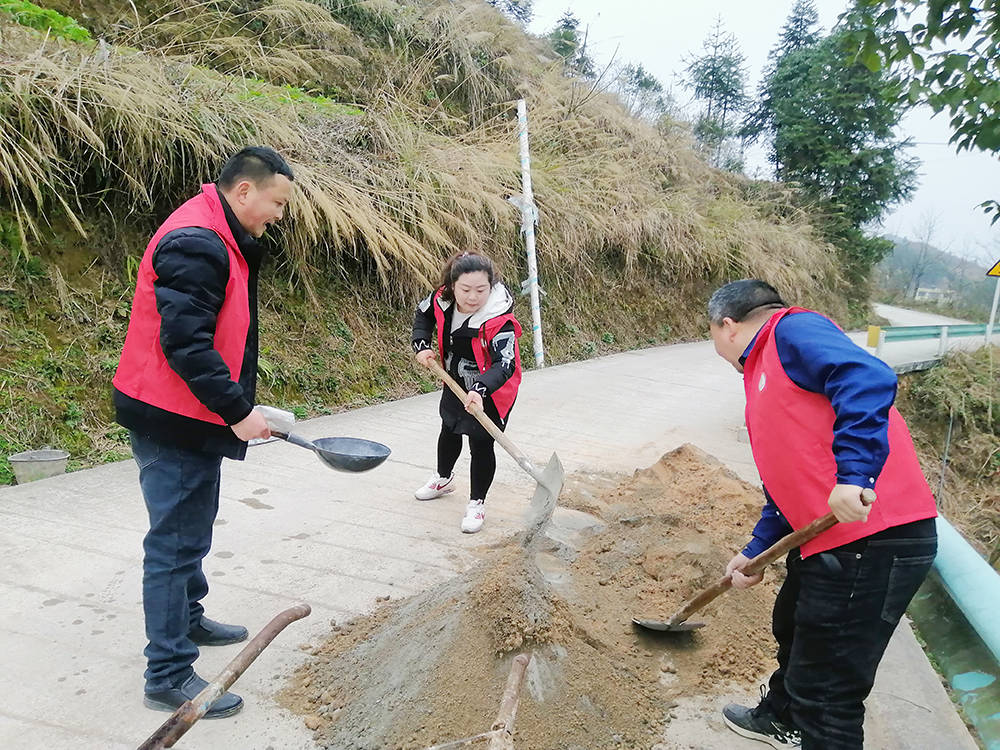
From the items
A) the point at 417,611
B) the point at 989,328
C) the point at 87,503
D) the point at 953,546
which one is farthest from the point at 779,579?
the point at 989,328

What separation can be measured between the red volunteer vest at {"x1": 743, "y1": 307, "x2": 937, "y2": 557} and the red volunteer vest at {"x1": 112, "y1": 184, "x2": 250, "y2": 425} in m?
1.69

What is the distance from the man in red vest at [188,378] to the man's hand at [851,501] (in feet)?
5.65

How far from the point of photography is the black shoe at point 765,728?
2.40m

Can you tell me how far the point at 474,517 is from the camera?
13.4 feet

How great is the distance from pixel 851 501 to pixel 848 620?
45cm

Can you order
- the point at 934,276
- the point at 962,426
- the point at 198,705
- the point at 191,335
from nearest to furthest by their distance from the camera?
the point at 198,705 → the point at 191,335 → the point at 962,426 → the point at 934,276

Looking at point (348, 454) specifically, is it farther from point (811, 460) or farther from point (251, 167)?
point (811, 460)

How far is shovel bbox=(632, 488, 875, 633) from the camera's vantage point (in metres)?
1.95

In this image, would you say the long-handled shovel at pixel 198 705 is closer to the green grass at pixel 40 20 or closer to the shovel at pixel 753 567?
the shovel at pixel 753 567

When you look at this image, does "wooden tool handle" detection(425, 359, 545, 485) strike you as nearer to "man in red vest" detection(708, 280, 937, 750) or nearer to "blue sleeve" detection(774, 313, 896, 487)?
"man in red vest" detection(708, 280, 937, 750)

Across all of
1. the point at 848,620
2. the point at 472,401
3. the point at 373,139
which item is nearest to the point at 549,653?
the point at 848,620

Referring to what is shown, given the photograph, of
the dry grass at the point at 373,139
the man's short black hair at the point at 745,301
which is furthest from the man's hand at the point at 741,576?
the dry grass at the point at 373,139

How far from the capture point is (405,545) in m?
3.84

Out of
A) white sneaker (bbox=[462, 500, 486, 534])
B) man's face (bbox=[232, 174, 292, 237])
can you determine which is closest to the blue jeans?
man's face (bbox=[232, 174, 292, 237])
